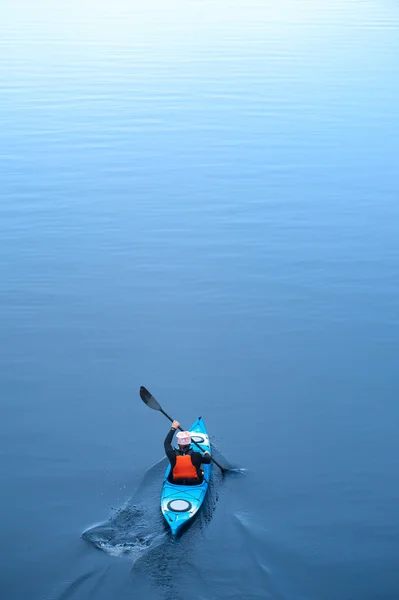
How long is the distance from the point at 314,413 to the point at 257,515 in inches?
165

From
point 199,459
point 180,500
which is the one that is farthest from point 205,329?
point 180,500

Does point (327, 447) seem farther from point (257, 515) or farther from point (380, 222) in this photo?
point (380, 222)

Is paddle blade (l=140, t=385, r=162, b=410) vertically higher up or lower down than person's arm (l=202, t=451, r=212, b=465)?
higher up

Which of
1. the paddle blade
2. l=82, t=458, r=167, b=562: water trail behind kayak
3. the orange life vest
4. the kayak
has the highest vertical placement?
the paddle blade

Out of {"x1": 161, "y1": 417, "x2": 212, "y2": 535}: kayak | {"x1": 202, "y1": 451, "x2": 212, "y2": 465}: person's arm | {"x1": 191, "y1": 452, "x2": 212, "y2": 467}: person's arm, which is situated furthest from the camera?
{"x1": 202, "y1": 451, "x2": 212, "y2": 465}: person's arm

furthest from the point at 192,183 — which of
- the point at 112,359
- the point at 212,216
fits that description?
the point at 112,359

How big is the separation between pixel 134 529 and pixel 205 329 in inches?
360

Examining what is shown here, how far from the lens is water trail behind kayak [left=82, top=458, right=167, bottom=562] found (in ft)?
53.8

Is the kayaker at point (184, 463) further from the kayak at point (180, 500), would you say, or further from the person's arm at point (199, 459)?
the kayak at point (180, 500)

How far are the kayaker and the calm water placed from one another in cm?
73

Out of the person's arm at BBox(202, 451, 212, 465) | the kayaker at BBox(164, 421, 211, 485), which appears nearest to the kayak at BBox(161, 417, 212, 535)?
the kayaker at BBox(164, 421, 211, 485)

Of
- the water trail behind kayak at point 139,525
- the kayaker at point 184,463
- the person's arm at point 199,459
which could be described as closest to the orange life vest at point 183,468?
the kayaker at point 184,463

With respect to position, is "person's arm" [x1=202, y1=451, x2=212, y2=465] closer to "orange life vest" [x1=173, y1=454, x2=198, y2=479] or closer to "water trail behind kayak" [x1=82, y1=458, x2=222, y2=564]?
"orange life vest" [x1=173, y1=454, x2=198, y2=479]

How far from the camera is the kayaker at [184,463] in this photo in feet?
59.2
